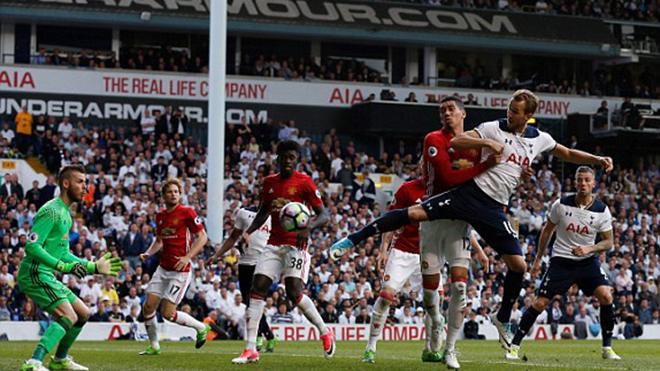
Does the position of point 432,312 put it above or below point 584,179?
below

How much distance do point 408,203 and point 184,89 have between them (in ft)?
92.0

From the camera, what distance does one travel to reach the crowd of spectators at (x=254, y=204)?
27.1 m

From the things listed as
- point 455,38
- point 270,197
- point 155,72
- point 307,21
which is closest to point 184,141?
point 155,72

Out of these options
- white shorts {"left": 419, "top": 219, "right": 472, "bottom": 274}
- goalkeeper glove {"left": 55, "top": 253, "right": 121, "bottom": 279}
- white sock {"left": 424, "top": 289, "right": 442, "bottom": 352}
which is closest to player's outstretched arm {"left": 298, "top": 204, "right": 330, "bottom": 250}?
white sock {"left": 424, "top": 289, "right": 442, "bottom": 352}

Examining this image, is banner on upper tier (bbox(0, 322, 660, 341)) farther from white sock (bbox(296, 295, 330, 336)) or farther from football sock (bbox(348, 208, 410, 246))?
football sock (bbox(348, 208, 410, 246))

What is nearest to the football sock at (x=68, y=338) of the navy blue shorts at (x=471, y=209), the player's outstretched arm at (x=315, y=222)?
the player's outstretched arm at (x=315, y=222)

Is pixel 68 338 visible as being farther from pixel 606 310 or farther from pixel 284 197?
pixel 606 310

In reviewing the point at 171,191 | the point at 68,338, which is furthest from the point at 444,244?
the point at 171,191

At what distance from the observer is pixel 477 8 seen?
46.6m

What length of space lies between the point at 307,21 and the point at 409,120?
5.54m

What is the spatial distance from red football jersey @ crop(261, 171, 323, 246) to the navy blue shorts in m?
2.64

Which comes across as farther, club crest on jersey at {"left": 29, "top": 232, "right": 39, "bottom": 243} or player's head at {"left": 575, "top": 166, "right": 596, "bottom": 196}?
player's head at {"left": 575, "top": 166, "right": 596, "bottom": 196}

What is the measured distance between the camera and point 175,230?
53.7 feet

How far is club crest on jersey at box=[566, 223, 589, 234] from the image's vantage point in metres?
16.2
